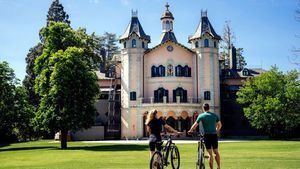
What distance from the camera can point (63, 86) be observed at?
3947 cm

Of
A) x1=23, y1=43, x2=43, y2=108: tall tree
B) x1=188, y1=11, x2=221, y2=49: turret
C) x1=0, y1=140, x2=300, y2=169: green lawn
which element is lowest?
x1=0, y1=140, x2=300, y2=169: green lawn

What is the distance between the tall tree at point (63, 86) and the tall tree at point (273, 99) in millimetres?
23397

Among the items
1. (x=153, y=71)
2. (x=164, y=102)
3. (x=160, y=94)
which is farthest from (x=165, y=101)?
(x=153, y=71)

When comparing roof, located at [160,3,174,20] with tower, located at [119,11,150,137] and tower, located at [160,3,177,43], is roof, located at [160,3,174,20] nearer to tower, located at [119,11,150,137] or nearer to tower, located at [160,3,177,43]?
tower, located at [160,3,177,43]

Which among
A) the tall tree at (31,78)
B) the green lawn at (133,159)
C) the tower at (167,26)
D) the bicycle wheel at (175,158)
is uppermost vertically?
the tower at (167,26)

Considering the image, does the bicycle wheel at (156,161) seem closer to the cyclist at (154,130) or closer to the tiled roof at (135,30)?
the cyclist at (154,130)

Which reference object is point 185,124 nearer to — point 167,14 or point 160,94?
point 160,94

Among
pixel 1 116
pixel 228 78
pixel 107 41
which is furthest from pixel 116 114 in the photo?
pixel 107 41

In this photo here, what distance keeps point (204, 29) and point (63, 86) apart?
96.7ft

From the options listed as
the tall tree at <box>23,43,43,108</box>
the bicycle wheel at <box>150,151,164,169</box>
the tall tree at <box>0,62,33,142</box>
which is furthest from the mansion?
the bicycle wheel at <box>150,151,164,169</box>

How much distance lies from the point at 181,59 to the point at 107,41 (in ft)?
166

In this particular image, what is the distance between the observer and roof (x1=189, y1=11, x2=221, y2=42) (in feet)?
203

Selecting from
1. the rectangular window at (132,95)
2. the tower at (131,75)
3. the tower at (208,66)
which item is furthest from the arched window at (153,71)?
the tower at (208,66)

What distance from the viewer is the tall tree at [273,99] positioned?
51.8 metres
